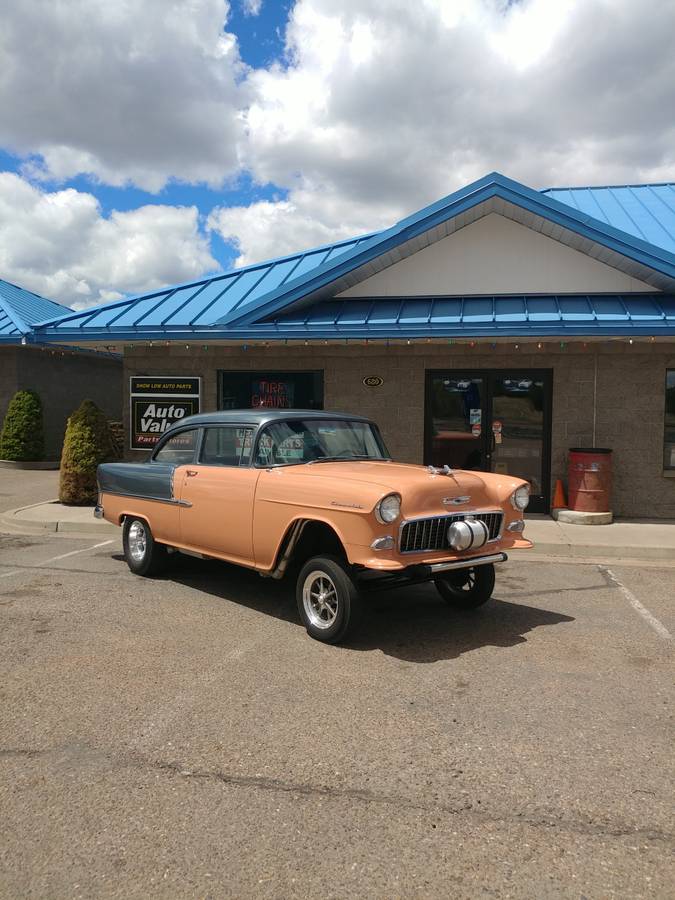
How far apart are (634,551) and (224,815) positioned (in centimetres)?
726

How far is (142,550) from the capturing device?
292 inches

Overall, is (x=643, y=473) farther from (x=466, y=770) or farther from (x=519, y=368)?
(x=466, y=770)

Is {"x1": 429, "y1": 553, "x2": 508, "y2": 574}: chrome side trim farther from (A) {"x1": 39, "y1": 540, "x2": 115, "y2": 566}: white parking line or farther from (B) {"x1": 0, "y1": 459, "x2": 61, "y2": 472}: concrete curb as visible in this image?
(B) {"x1": 0, "y1": 459, "x2": 61, "y2": 472}: concrete curb

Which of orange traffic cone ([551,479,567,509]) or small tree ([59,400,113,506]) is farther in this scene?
small tree ([59,400,113,506])

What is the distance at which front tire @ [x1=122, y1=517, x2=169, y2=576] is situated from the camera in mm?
7184

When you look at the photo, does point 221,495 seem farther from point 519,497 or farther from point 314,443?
point 519,497

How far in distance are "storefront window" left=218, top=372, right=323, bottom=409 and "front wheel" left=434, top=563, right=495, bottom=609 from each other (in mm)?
6568

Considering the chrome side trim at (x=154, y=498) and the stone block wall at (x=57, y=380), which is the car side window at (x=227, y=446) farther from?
the stone block wall at (x=57, y=380)

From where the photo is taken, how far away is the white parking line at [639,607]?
18.8 feet

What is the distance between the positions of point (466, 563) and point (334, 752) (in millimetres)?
2092

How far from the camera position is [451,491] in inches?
211

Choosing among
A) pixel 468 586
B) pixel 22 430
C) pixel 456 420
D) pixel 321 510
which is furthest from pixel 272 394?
pixel 22 430

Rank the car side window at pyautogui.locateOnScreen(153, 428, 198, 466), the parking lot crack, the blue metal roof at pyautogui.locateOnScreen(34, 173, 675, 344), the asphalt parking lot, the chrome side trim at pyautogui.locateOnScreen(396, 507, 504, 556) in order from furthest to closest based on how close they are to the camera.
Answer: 1. the blue metal roof at pyautogui.locateOnScreen(34, 173, 675, 344)
2. the car side window at pyautogui.locateOnScreen(153, 428, 198, 466)
3. the chrome side trim at pyautogui.locateOnScreen(396, 507, 504, 556)
4. the parking lot crack
5. the asphalt parking lot

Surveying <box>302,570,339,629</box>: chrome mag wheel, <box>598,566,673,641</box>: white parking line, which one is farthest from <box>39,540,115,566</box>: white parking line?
<box>598,566,673,641</box>: white parking line
